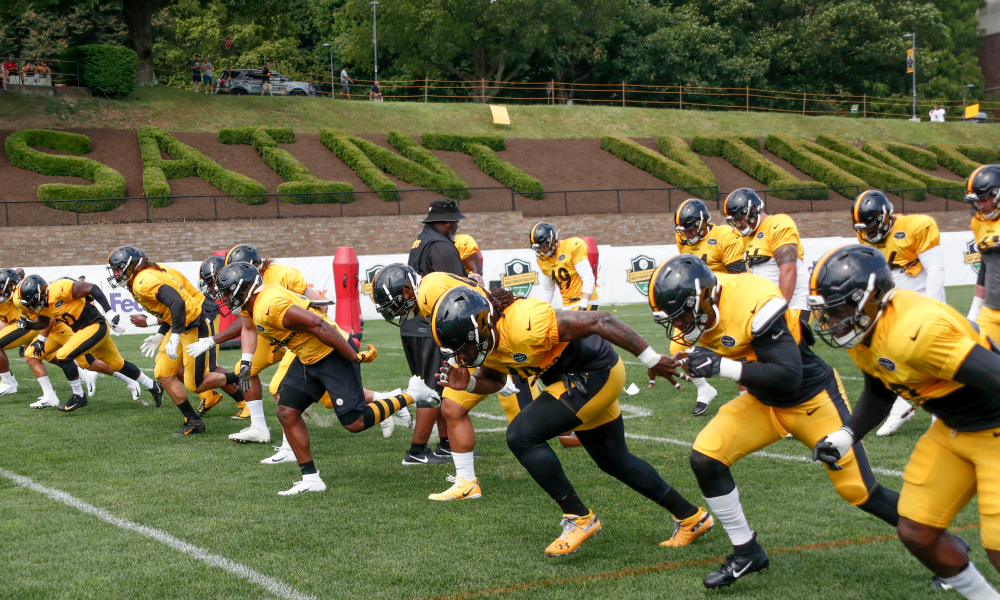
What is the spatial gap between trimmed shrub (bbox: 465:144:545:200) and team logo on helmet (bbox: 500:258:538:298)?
28.2 ft

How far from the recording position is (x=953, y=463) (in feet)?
12.2

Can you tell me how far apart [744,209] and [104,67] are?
31779 mm

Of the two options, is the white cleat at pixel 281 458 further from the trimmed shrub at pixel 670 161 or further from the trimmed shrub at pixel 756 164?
the trimmed shrub at pixel 756 164

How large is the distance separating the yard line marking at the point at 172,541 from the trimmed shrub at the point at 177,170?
21.1 m

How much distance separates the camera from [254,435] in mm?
8656

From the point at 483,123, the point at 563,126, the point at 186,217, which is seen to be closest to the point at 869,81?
the point at 563,126

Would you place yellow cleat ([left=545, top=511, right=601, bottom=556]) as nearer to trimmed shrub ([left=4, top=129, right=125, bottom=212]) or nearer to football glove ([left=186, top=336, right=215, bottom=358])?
football glove ([left=186, top=336, right=215, bottom=358])

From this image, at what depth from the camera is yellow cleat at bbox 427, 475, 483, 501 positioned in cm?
634

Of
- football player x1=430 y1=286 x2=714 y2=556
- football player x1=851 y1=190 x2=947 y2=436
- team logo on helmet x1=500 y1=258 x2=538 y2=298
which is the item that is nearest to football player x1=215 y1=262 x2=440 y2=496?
football player x1=430 y1=286 x2=714 y2=556

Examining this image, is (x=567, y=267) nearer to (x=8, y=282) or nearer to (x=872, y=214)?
(x=872, y=214)

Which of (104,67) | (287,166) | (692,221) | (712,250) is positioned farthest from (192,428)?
(104,67)

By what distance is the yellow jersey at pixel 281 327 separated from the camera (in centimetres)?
675

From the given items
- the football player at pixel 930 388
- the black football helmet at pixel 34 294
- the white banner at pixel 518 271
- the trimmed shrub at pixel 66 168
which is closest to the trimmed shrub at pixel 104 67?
the trimmed shrub at pixel 66 168

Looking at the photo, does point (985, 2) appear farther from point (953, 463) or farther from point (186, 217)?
point (953, 463)
